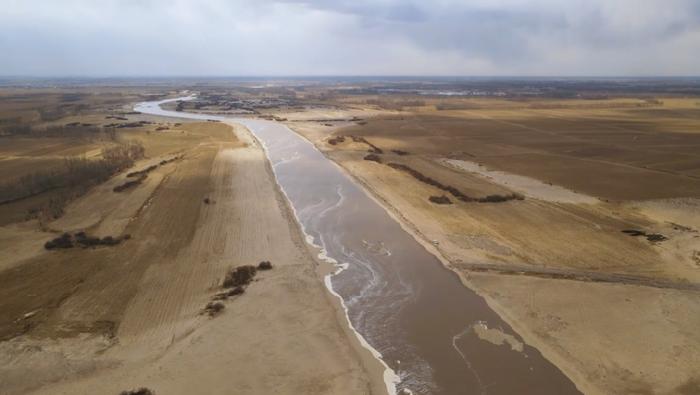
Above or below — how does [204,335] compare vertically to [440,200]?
below

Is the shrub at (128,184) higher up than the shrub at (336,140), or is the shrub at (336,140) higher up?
the shrub at (336,140)

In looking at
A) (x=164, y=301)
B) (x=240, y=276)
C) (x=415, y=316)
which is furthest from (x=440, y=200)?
(x=164, y=301)

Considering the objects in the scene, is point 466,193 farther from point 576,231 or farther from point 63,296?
point 63,296

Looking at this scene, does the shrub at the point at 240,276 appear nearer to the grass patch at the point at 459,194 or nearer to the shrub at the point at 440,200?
the shrub at the point at 440,200

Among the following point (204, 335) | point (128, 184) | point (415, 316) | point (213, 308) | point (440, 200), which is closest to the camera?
point (204, 335)

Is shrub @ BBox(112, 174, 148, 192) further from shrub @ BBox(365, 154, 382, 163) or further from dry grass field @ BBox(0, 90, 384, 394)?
shrub @ BBox(365, 154, 382, 163)

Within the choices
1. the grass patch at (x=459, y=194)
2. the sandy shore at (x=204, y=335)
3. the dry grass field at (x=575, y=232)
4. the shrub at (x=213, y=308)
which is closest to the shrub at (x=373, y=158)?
the dry grass field at (x=575, y=232)

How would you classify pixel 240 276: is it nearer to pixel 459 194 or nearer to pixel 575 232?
pixel 575 232
